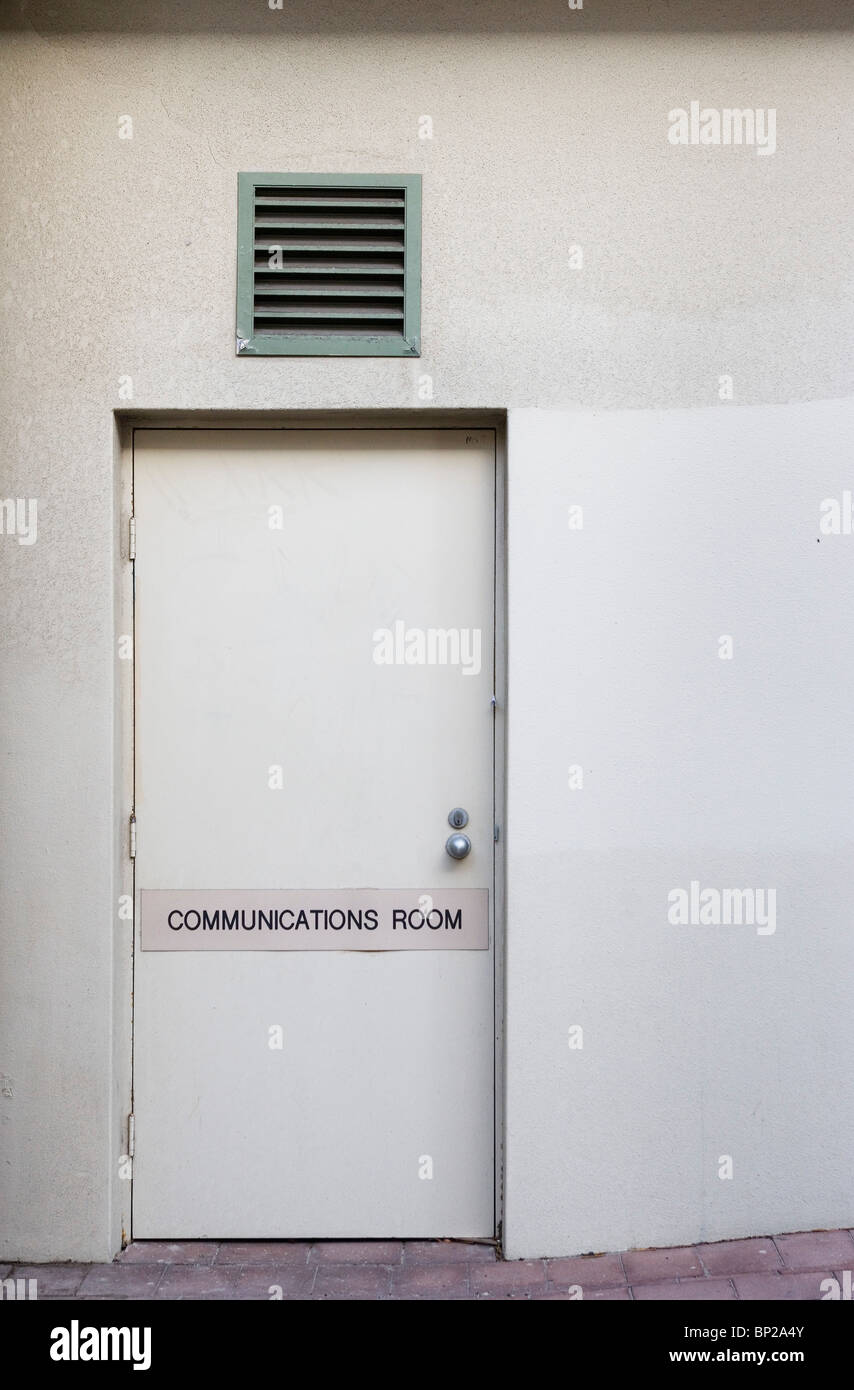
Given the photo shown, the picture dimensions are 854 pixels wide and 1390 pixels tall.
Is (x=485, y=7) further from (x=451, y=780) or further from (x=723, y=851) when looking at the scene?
(x=723, y=851)

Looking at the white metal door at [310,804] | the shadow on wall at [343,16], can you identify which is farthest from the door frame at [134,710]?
the shadow on wall at [343,16]

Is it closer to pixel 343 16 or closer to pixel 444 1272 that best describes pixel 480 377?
pixel 343 16

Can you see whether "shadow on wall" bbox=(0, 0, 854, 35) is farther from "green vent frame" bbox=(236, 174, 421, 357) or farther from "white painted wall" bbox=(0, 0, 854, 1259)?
"green vent frame" bbox=(236, 174, 421, 357)

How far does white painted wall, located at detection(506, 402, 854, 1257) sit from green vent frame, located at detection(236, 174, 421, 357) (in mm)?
529

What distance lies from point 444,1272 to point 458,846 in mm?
1251

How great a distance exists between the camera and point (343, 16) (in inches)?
131

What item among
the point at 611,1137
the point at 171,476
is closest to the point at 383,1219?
the point at 611,1137

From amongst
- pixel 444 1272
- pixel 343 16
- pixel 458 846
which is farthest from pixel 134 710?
pixel 343 16

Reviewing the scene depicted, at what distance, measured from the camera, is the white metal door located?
3.43m

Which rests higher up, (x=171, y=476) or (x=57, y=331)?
(x=57, y=331)

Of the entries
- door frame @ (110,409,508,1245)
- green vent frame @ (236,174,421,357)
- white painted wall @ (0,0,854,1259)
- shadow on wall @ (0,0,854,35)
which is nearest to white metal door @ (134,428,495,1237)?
door frame @ (110,409,508,1245)

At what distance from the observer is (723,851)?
11.0 feet

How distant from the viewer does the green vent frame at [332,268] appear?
3.33 meters

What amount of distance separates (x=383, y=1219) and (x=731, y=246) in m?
3.18
